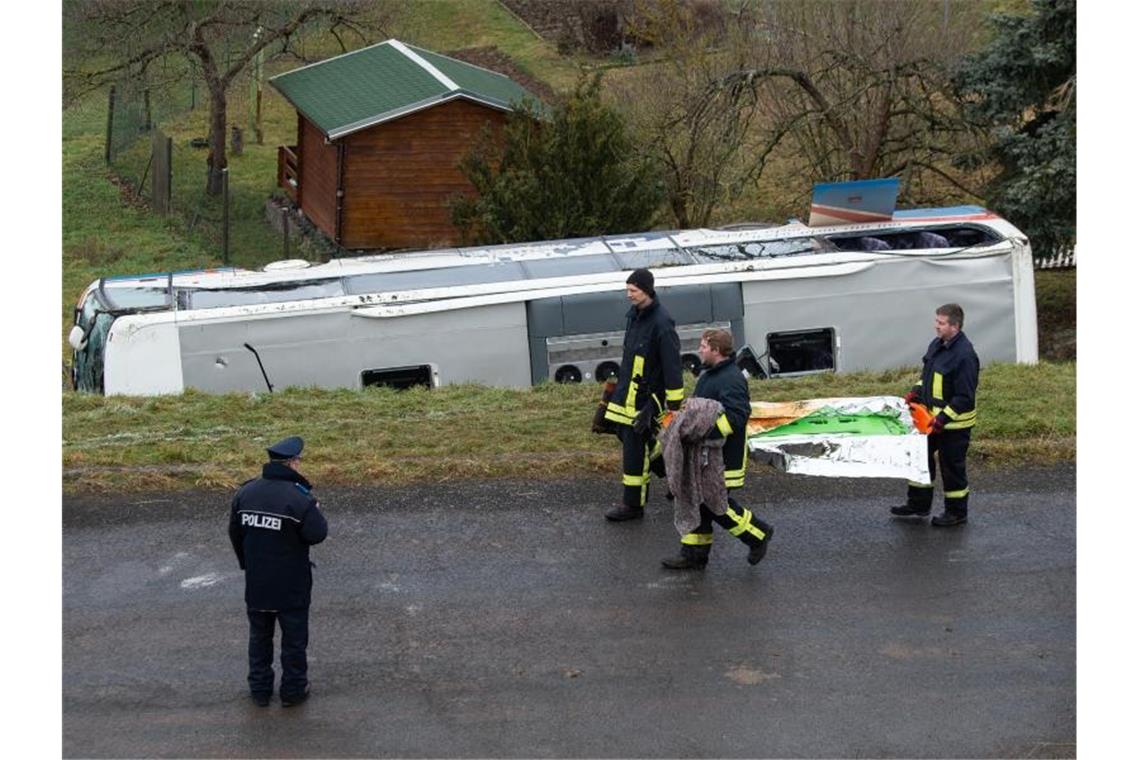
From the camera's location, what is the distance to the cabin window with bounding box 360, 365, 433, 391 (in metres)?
14.0

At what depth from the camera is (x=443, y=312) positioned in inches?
551

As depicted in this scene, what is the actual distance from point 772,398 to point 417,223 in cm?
1590

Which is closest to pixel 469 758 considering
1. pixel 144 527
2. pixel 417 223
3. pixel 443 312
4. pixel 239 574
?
pixel 239 574

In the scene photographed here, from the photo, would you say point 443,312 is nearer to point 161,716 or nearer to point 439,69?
point 161,716

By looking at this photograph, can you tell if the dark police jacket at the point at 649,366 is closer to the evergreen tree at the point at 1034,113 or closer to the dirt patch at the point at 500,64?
the evergreen tree at the point at 1034,113

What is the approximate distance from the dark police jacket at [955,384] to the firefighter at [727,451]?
142 cm

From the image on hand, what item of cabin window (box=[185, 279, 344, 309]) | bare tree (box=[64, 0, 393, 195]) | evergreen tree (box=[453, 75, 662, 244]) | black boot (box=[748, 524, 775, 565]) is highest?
bare tree (box=[64, 0, 393, 195])

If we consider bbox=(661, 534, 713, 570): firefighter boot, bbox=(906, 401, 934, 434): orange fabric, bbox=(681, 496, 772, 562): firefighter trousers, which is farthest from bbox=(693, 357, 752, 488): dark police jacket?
bbox=(906, 401, 934, 434): orange fabric

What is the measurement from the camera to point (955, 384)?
29.6 ft

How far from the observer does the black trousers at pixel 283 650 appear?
22.8ft

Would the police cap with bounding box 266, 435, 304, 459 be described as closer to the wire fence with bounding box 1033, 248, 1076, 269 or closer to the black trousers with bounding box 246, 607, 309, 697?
the black trousers with bounding box 246, 607, 309, 697

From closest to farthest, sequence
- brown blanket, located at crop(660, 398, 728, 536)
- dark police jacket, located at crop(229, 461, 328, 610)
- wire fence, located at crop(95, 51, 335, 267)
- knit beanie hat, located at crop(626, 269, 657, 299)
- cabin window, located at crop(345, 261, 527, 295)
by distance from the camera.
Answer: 1. dark police jacket, located at crop(229, 461, 328, 610)
2. brown blanket, located at crop(660, 398, 728, 536)
3. knit beanie hat, located at crop(626, 269, 657, 299)
4. cabin window, located at crop(345, 261, 527, 295)
5. wire fence, located at crop(95, 51, 335, 267)

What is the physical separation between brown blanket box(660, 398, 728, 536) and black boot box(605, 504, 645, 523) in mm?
936

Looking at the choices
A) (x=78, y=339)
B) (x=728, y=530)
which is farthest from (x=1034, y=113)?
(x=728, y=530)
